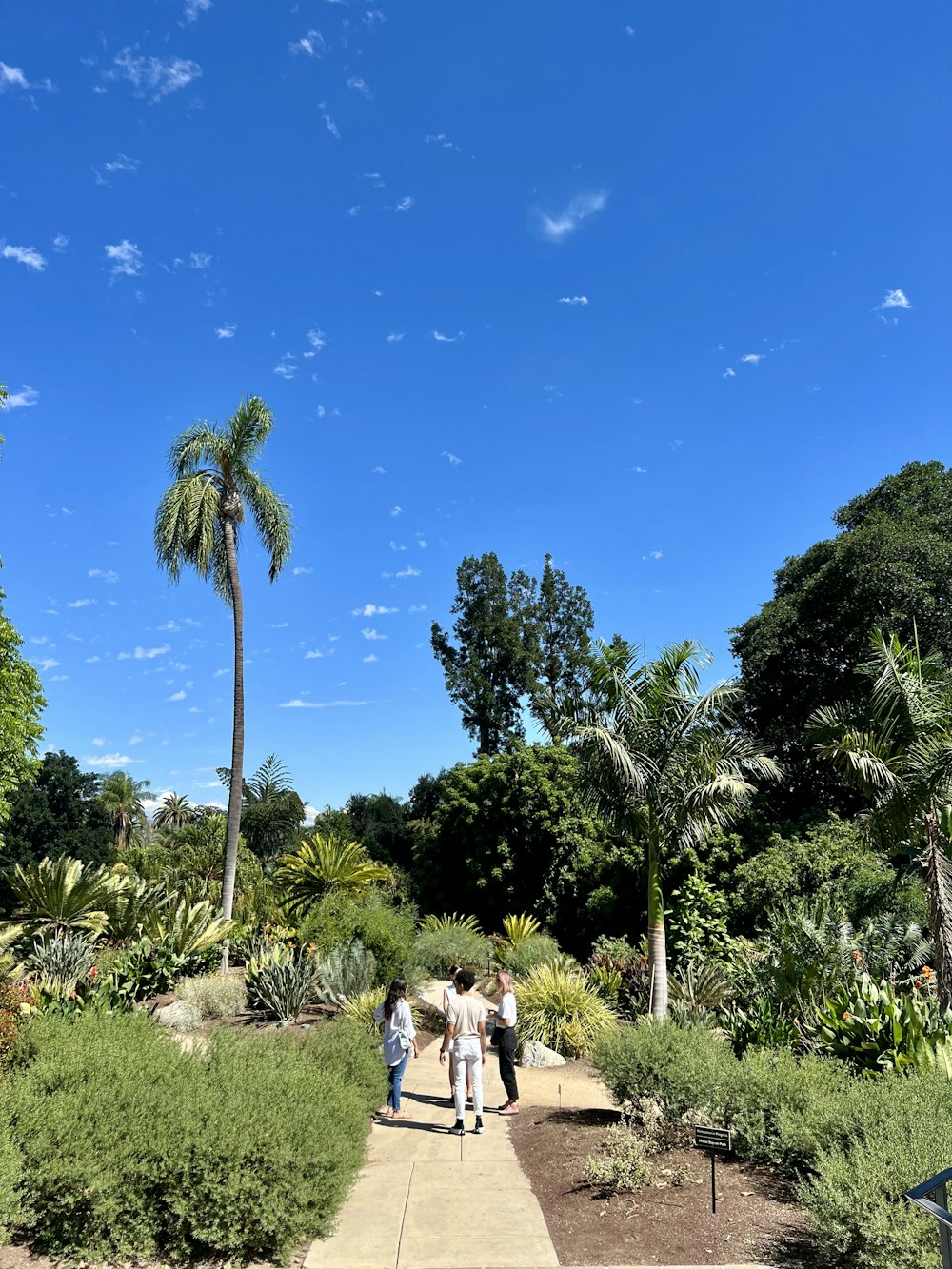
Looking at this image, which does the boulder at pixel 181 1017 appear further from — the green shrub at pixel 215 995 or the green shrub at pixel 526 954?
the green shrub at pixel 526 954

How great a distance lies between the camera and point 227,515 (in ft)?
57.7

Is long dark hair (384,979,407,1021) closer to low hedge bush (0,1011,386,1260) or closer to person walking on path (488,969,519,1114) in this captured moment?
person walking on path (488,969,519,1114)

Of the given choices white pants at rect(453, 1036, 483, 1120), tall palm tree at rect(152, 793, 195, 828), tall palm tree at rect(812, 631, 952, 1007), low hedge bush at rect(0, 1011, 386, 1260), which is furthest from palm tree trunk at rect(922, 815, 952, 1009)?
tall palm tree at rect(152, 793, 195, 828)

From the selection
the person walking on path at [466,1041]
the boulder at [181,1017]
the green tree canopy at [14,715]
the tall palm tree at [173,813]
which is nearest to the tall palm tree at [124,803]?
the tall palm tree at [173,813]

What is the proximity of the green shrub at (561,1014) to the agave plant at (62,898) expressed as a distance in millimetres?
7501

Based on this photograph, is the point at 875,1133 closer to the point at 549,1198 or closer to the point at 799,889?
the point at 549,1198

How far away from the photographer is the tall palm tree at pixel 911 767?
9.28 metres

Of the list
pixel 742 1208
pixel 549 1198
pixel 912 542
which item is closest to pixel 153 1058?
pixel 549 1198

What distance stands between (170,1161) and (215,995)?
8005 millimetres

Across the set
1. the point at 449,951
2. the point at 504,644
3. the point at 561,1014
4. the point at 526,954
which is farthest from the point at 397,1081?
the point at 504,644

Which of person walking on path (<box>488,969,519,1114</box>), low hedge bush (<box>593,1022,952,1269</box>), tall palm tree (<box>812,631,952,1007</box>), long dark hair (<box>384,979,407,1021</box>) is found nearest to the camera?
low hedge bush (<box>593,1022,952,1269</box>)

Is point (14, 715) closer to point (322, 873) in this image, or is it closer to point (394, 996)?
point (322, 873)

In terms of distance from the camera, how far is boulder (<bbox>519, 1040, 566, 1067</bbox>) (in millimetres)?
10898

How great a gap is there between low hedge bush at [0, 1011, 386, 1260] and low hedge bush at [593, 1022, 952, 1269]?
276cm
